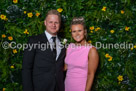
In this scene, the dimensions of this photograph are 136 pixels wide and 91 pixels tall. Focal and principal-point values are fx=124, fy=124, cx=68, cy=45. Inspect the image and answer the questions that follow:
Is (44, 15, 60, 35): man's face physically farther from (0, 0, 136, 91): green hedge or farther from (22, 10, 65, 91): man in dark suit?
(0, 0, 136, 91): green hedge

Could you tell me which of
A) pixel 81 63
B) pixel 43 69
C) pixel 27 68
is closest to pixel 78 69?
pixel 81 63

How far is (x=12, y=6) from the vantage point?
1833 millimetres

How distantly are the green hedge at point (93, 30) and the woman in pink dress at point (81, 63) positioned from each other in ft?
1.19

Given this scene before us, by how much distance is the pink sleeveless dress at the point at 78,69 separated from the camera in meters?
1.54

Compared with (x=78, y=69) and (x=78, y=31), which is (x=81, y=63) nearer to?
(x=78, y=69)

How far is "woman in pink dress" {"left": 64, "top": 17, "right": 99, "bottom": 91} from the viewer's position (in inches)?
59.2

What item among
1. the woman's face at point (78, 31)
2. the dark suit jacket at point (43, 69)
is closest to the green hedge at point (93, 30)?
the woman's face at point (78, 31)

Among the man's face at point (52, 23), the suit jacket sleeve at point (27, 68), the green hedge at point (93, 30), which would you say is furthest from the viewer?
the green hedge at point (93, 30)

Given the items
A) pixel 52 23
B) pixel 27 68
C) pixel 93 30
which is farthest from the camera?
pixel 93 30

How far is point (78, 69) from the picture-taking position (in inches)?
61.7

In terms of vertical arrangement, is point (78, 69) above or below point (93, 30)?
below

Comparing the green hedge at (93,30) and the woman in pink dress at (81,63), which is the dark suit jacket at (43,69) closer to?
the woman in pink dress at (81,63)

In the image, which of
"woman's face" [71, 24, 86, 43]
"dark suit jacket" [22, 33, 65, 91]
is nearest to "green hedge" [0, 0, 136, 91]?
"woman's face" [71, 24, 86, 43]

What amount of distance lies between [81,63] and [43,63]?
0.46 meters
